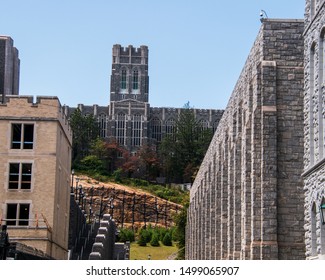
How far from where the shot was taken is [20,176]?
4434 cm

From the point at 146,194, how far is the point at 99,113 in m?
40.9

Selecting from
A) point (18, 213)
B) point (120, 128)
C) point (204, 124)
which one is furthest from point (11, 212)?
point (120, 128)

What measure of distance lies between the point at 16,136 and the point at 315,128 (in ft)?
85.5

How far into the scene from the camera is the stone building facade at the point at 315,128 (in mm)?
20500

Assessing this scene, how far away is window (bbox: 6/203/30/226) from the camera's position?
43406 millimetres

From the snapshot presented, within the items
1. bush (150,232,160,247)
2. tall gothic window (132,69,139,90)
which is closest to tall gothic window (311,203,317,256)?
bush (150,232,160,247)

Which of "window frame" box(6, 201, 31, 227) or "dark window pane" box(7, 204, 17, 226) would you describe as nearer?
"window frame" box(6, 201, 31, 227)

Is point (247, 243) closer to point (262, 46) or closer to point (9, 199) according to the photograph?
point (262, 46)

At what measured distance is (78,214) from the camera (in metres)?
60.2

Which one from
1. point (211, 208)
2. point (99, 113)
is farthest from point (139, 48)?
point (211, 208)

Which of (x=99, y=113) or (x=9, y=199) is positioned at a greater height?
(x=99, y=113)

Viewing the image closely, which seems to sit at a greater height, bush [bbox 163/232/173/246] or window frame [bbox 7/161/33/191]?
Result: window frame [bbox 7/161/33/191]

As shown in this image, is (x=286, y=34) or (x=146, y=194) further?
(x=146, y=194)

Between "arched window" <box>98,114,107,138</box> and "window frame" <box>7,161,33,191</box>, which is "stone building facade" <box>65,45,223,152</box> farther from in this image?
"window frame" <box>7,161,33,191</box>
